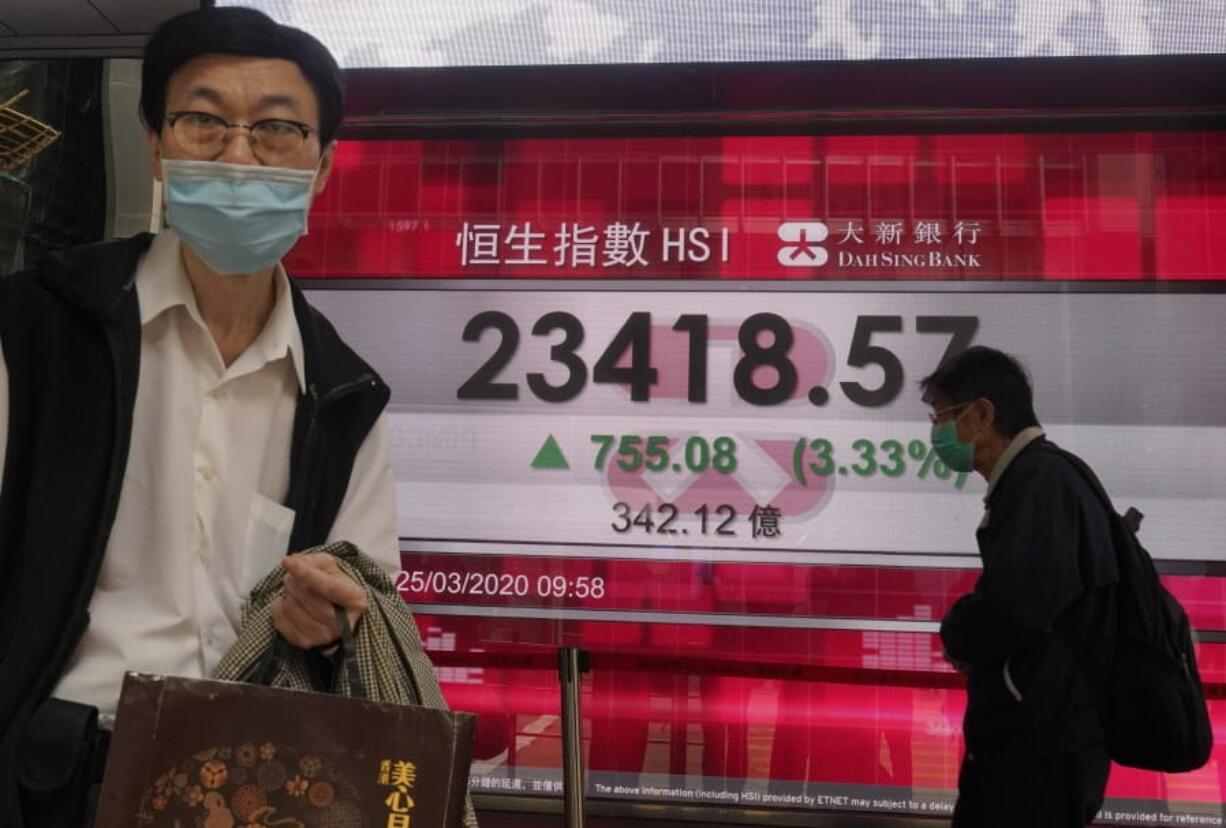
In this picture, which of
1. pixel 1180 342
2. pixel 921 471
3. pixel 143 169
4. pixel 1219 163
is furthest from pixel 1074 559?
pixel 143 169

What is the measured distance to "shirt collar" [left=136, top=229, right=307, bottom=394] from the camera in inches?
57.1

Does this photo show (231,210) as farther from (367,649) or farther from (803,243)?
(803,243)

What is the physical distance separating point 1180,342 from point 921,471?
3.21 feet

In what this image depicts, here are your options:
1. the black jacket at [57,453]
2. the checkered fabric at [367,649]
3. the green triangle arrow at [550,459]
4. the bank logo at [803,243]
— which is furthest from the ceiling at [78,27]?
the checkered fabric at [367,649]

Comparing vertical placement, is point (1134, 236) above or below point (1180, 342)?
above

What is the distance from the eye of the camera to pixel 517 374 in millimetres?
3941

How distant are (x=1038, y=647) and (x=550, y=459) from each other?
5.87ft

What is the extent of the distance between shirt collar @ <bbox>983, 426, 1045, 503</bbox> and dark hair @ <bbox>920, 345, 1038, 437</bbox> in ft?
0.18

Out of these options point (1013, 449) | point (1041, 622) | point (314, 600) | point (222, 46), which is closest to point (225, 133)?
point (222, 46)

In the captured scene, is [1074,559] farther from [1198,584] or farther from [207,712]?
[207,712]

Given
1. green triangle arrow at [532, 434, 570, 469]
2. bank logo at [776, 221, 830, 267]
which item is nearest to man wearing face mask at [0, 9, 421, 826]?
green triangle arrow at [532, 434, 570, 469]

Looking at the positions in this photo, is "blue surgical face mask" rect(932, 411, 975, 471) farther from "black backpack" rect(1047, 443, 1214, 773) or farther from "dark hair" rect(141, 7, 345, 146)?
"dark hair" rect(141, 7, 345, 146)

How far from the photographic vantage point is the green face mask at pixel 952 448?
Answer: 3.26 meters

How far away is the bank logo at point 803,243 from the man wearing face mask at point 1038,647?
1.27m
